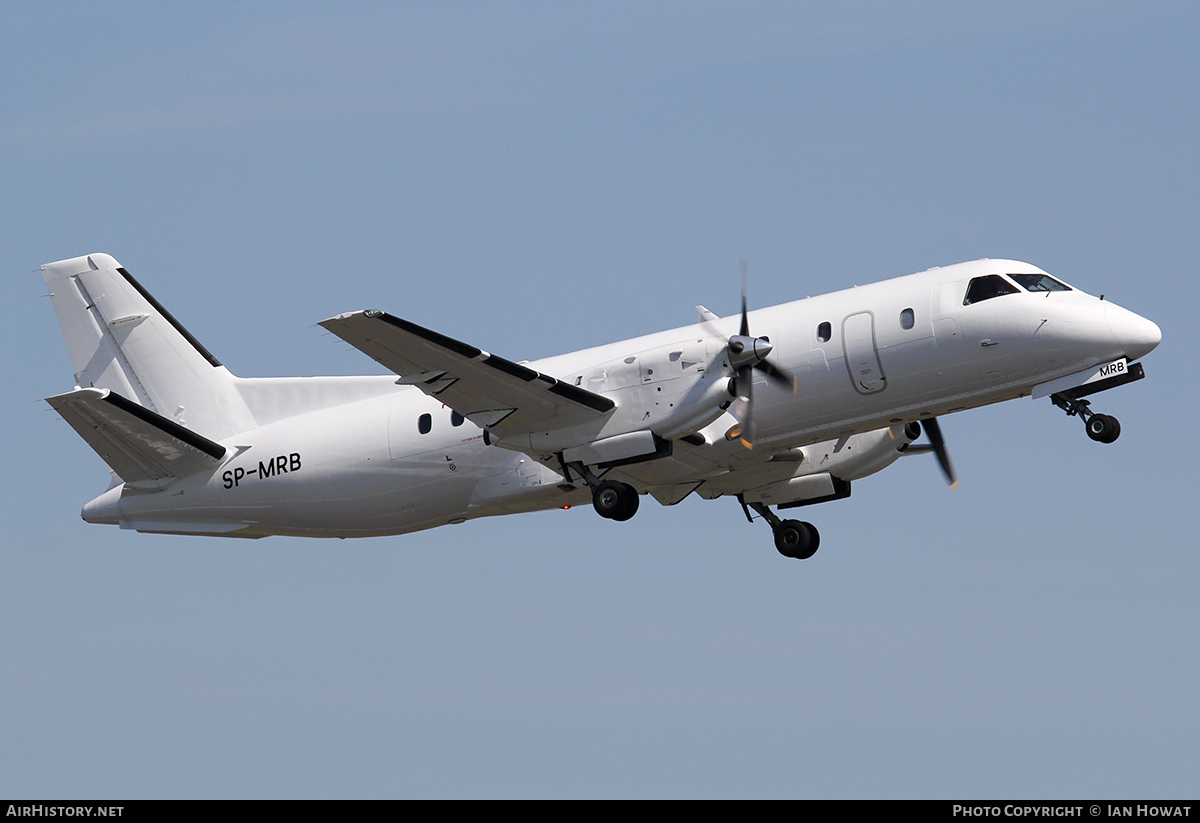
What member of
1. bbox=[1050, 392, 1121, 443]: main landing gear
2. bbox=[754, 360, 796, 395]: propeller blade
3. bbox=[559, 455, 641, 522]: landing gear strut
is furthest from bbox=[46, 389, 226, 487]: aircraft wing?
bbox=[1050, 392, 1121, 443]: main landing gear

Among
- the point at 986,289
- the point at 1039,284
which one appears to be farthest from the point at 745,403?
the point at 1039,284

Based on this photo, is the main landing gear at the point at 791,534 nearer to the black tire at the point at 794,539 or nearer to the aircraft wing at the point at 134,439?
the black tire at the point at 794,539

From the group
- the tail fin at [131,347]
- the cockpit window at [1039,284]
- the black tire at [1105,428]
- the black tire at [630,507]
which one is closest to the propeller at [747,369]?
the black tire at [630,507]

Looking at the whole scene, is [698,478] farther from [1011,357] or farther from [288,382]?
[288,382]

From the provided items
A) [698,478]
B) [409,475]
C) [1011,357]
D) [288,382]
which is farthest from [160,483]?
[1011,357]

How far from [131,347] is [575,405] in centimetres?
954

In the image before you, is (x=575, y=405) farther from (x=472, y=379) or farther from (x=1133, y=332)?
(x=1133, y=332)

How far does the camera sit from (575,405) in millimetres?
21156

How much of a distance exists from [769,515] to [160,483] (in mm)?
10113

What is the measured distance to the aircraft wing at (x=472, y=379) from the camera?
19375 millimetres

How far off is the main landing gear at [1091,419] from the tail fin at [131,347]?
1356 centimetres

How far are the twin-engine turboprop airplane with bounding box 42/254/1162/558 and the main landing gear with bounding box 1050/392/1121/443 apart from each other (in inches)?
1.2
